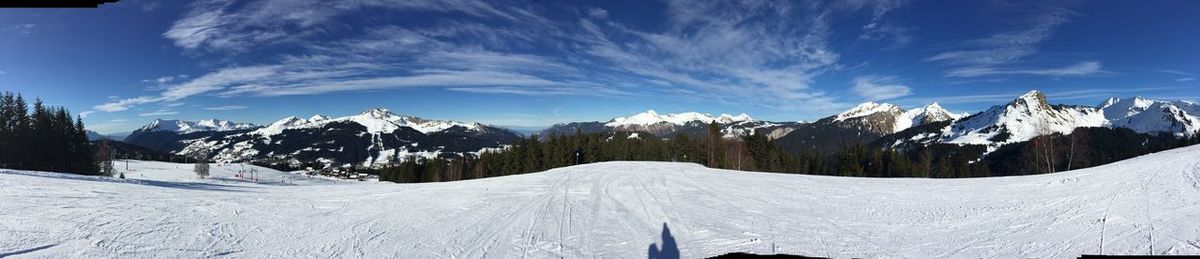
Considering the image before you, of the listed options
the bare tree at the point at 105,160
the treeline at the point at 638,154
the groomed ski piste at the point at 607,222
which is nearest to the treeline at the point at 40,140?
the bare tree at the point at 105,160

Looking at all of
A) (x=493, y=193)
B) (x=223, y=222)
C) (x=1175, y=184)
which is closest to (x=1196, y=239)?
(x=1175, y=184)

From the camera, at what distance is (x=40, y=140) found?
64500 mm

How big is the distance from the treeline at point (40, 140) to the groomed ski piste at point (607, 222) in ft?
223

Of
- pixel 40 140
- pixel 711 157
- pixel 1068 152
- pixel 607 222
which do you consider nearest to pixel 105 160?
pixel 40 140

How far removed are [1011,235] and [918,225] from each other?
1868mm

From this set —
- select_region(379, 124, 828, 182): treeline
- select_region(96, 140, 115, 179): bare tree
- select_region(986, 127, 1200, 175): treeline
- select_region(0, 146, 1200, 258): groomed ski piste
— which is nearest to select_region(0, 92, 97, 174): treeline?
select_region(96, 140, 115, 179): bare tree

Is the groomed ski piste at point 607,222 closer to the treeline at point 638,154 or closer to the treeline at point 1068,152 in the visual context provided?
the treeline at point 1068,152

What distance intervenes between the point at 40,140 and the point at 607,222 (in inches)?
3323

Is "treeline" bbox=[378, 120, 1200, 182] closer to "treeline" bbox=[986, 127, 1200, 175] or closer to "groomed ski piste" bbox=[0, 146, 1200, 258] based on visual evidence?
"treeline" bbox=[986, 127, 1200, 175]

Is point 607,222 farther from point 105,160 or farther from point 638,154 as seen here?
point 105,160

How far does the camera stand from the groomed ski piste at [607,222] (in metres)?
10.1

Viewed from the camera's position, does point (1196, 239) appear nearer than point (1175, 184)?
Yes

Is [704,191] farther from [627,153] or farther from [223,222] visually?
[627,153]

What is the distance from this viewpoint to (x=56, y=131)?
66.4m
